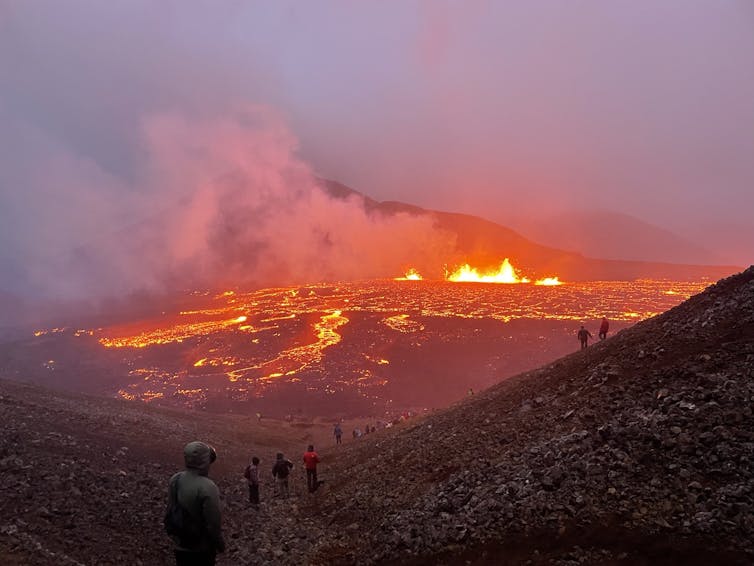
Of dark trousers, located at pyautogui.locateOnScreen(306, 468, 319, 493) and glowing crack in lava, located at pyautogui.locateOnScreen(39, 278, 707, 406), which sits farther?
glowing crack in lava, located at pyautogui.locateOnScreen(39, 278, 707, 406)

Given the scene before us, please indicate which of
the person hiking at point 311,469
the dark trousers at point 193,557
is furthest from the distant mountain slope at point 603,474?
the dark trousers at point 193,557

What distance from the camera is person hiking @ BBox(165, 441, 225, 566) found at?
21.1ft

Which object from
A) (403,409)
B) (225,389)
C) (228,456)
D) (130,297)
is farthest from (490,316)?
(130,297)

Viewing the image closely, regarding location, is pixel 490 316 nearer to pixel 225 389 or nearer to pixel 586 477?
pixel 225 389

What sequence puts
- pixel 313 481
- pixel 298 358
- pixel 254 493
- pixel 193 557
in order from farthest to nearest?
pixel 298 358 < pixel 313 481 < pixel 254 493 < pixel 193 557

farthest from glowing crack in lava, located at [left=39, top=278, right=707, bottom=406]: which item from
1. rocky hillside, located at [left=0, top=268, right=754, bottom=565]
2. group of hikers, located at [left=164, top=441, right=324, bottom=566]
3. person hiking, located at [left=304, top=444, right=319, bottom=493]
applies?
group of hikers, located at [left=164, top=441, right=324, bottom=566]

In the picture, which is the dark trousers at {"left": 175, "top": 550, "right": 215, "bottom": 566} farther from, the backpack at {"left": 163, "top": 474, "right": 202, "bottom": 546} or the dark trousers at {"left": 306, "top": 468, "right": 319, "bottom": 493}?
the dark trousers at {"left": 306, "top": 468, "right": 319, "bottom": 493}

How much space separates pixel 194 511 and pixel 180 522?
0.26m

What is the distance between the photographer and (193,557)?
662cm

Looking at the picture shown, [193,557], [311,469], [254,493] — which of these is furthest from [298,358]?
[193,557]

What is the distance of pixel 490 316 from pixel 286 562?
98.3 m

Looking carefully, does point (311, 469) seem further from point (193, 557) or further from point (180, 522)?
point (180, 522)

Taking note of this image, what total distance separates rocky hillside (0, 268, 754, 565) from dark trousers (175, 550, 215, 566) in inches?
211

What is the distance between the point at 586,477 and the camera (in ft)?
34.7
